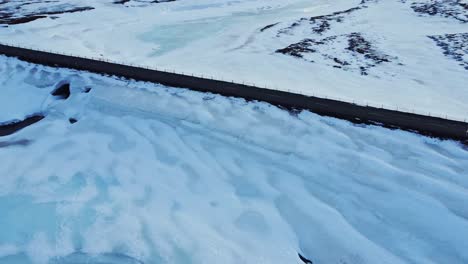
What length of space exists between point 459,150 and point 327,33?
65.8 ft

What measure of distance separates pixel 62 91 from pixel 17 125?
9.24ft

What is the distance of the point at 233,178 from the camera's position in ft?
38.0

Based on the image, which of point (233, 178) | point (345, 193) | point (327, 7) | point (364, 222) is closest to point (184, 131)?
point (233, 178)

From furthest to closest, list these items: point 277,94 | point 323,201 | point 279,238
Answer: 1. point 277,94
2. point 323,201
3. point 279,238

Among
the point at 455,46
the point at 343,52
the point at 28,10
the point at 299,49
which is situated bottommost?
the point at 455,46

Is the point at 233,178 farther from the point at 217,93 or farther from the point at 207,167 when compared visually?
the point at 217,93

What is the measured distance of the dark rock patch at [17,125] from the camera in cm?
1473

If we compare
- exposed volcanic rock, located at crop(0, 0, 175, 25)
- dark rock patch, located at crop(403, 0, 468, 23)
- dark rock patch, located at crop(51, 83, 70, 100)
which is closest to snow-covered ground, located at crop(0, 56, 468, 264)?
dark rock patch, located at crop(51, 83, 70, 100)

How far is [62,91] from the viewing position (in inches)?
685

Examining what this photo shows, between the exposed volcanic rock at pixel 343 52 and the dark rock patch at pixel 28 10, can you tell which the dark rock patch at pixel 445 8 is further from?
the dark rock patch at pixel 28 10

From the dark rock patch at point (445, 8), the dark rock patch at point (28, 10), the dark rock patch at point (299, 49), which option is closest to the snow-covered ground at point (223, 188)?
the dark rock patch at point (299, 49)

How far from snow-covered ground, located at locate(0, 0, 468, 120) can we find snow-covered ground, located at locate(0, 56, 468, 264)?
516 centimetres

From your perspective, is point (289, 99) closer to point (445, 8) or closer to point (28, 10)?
point (445, 8)

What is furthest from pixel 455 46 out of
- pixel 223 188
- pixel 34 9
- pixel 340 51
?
pixel 34 9
